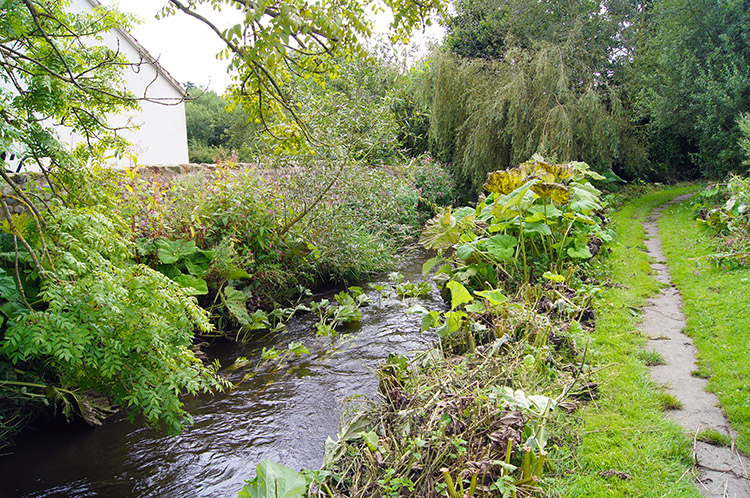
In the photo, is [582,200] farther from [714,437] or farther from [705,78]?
[705,78]

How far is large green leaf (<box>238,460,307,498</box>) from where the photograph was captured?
2.14 meters

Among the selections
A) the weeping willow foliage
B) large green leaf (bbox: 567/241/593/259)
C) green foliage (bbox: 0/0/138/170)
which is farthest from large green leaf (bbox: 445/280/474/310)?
the weeping willow foliage

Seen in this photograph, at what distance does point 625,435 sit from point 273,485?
6.58 feet

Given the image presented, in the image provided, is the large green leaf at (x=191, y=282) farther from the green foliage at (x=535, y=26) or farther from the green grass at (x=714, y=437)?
the green foliage at (x=535, y=26)

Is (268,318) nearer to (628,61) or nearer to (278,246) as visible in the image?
(278,246)

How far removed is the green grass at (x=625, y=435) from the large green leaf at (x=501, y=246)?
1087mm

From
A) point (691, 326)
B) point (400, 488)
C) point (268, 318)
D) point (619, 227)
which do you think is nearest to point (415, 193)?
point (619, 227)

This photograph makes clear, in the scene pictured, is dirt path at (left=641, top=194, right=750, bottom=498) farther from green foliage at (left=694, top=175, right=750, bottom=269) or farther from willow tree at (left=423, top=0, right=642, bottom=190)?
willow tree at (left=423, top=0, right=642, bottom=190)

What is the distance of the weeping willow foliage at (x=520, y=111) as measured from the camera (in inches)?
436

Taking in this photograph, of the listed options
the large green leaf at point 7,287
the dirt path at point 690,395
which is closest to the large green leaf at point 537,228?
the dirt path at point 690,395

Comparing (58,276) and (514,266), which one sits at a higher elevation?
(58,276)

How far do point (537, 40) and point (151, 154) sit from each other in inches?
523

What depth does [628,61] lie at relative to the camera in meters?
13.6

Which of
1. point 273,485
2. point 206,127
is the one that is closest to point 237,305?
point 273,485
